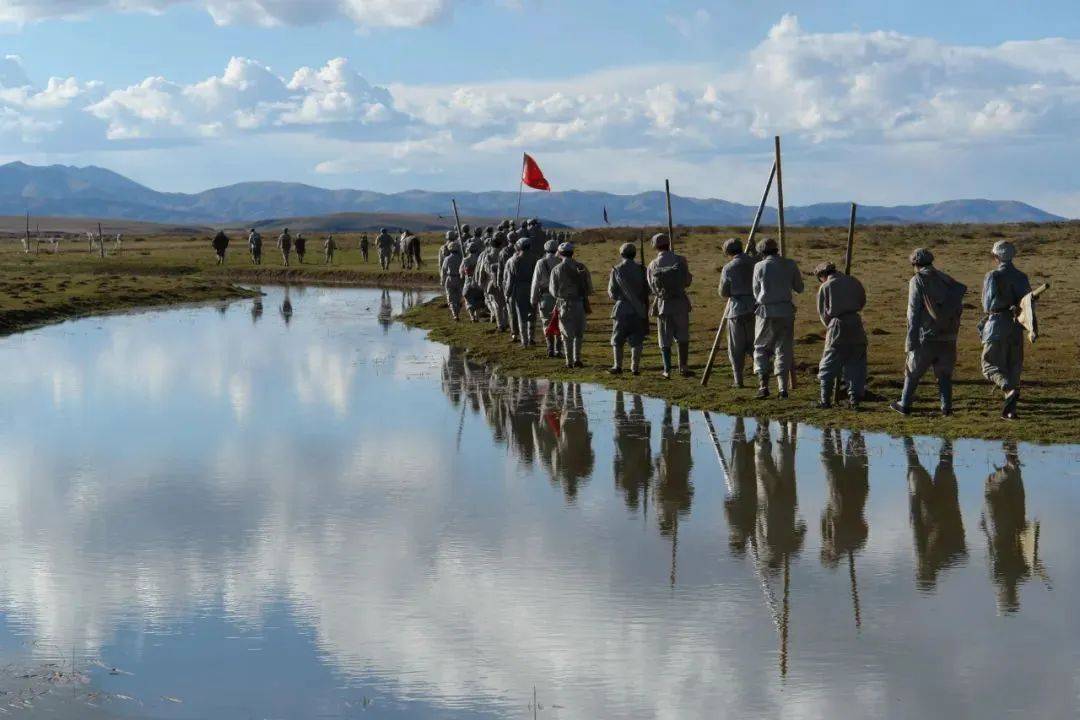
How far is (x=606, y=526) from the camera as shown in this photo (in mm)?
11578

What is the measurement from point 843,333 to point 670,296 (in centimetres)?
377

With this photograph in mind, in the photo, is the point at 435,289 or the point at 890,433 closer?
the point at 890,433

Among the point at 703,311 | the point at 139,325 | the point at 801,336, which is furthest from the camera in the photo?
the point at 139,325

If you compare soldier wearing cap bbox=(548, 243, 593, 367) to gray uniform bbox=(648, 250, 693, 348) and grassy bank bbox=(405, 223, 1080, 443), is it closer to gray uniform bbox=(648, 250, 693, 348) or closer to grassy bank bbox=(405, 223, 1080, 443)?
grassy bank bbox=(405, 223, 1080, 443)

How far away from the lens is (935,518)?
38.5 feet

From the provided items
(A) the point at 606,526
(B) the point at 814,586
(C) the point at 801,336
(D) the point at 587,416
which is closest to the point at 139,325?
(C) the point at 801,336

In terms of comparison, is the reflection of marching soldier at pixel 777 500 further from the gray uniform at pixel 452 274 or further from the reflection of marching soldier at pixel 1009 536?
the gray uniform at pixel 452 274

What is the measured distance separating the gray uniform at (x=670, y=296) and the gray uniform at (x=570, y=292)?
5.81ft

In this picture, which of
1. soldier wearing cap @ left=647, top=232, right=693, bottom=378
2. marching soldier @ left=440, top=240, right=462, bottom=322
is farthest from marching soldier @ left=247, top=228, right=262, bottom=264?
soldier wearing cap @ left=647, top=232, right=693, bottom=378

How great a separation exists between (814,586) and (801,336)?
15992 millimetres

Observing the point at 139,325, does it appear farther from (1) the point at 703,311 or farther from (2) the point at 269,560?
(2) the point at 269,560

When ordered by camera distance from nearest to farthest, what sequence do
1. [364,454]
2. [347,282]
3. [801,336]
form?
[364,454]
[801,336]
[347,282]

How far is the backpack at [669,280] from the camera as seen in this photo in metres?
20.4

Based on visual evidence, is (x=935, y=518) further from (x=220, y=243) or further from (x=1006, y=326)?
(x=220, y=243)
